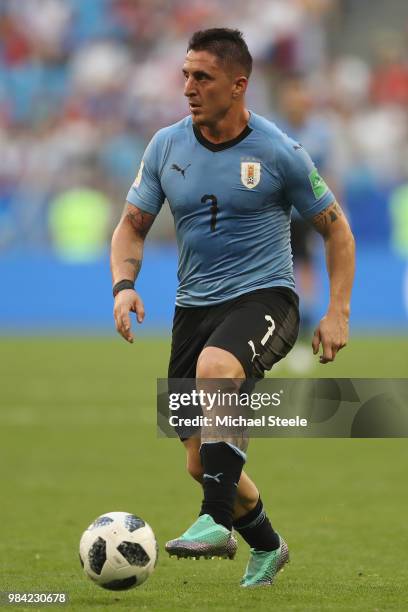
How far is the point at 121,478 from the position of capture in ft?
31.2

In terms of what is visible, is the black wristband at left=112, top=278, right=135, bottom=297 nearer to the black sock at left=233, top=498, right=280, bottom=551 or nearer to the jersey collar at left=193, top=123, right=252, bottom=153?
the jersey collar at left=193, top=123, right=252, bottom=153

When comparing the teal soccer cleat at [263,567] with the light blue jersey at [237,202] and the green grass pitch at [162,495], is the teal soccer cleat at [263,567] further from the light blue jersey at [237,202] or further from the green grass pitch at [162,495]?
the light blue jersey at [237,202]

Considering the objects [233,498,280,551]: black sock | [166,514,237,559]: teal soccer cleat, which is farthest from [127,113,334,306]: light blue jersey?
[166,514,237,559]: teal soccer cleat

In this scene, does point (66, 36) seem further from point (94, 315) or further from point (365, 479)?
point (365, 479)

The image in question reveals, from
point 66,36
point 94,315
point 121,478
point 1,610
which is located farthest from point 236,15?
point 1,610

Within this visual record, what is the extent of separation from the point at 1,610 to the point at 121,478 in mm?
4457

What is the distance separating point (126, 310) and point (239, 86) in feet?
3.40

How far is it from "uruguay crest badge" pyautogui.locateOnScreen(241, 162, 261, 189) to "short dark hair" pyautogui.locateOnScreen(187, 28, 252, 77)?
15.8 inches

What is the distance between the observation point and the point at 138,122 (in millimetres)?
22375

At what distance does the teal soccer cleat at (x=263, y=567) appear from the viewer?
19.5ft

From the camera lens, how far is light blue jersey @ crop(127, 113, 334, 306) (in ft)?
18.9

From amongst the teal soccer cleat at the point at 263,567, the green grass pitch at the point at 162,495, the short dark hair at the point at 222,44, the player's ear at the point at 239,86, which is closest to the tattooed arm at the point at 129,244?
the player's ear at the point at 239,86

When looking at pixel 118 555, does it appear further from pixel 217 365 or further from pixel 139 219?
pixel 139 219

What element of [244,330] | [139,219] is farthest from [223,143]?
[244,330]
